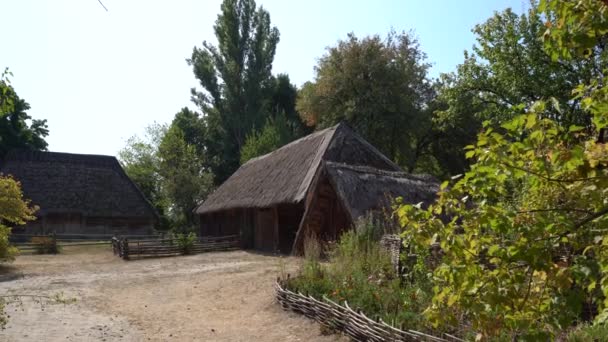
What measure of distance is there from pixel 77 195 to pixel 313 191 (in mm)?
18175

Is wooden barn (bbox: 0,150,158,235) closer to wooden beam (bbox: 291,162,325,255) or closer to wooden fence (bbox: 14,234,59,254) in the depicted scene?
wooden fence (bbox: 14,234,59,254)

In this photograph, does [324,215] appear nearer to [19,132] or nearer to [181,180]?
[181,180]

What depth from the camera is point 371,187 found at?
16.7m

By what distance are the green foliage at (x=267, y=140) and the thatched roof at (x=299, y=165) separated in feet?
33.8

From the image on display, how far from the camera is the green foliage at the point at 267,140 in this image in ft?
114

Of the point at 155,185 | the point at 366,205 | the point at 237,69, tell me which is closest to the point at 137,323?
the point at 366,205

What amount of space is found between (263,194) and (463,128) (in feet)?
54.3

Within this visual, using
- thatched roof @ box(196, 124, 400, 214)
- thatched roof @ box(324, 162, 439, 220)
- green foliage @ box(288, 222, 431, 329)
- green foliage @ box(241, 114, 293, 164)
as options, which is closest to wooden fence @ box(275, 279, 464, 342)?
green foliage @ box(288, 222, 431, 329)

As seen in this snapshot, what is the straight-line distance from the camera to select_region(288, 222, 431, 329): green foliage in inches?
259

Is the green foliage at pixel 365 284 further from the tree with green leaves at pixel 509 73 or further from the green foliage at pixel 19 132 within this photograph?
the green foliage at pixel 19 132

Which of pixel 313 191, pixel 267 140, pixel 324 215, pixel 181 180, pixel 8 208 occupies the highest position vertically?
pixel 267 140

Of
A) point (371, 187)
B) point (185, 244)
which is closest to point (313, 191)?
point (371, 187)

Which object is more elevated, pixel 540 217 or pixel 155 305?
pixel 540 217

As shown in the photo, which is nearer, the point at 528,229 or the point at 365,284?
the point at 528,229
